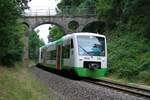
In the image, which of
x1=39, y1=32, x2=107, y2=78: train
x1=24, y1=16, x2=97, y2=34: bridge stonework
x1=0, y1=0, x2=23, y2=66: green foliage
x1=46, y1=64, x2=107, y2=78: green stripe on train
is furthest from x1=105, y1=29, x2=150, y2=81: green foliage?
x1=24, y1=16, x2=97, y2=34: bridge stonework

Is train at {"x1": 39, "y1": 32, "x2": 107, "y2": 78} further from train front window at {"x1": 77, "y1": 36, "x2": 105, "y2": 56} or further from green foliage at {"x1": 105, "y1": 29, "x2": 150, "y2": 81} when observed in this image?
green foliage at {"x1": 105, "y1": 29, "x2": 150, "y2": 81}

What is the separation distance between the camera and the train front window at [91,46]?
2656 cm

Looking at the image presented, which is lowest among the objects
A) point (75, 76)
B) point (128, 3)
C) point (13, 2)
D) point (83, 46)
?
point (75, 76)

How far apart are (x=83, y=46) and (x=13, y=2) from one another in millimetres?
7557

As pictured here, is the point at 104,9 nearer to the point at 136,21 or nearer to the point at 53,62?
the point at 136,21

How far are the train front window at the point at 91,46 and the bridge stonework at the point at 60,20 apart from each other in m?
31.9

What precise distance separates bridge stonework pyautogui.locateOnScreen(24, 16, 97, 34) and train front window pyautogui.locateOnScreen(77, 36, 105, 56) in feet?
105

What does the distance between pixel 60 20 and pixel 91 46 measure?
33235mm

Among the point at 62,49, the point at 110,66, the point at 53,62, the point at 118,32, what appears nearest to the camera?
the point at 62,49

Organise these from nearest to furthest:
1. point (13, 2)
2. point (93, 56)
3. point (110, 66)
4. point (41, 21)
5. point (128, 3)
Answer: point (13, 2), point (93, 56), point (110, 66), point (128, 3), point (41, 21)

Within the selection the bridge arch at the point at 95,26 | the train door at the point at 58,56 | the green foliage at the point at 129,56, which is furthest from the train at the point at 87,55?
the bridge arch at the point at 95,26

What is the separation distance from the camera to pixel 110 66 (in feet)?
111

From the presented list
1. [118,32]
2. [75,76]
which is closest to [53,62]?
[75,76]

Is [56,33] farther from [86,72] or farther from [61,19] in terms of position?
[86,72]
